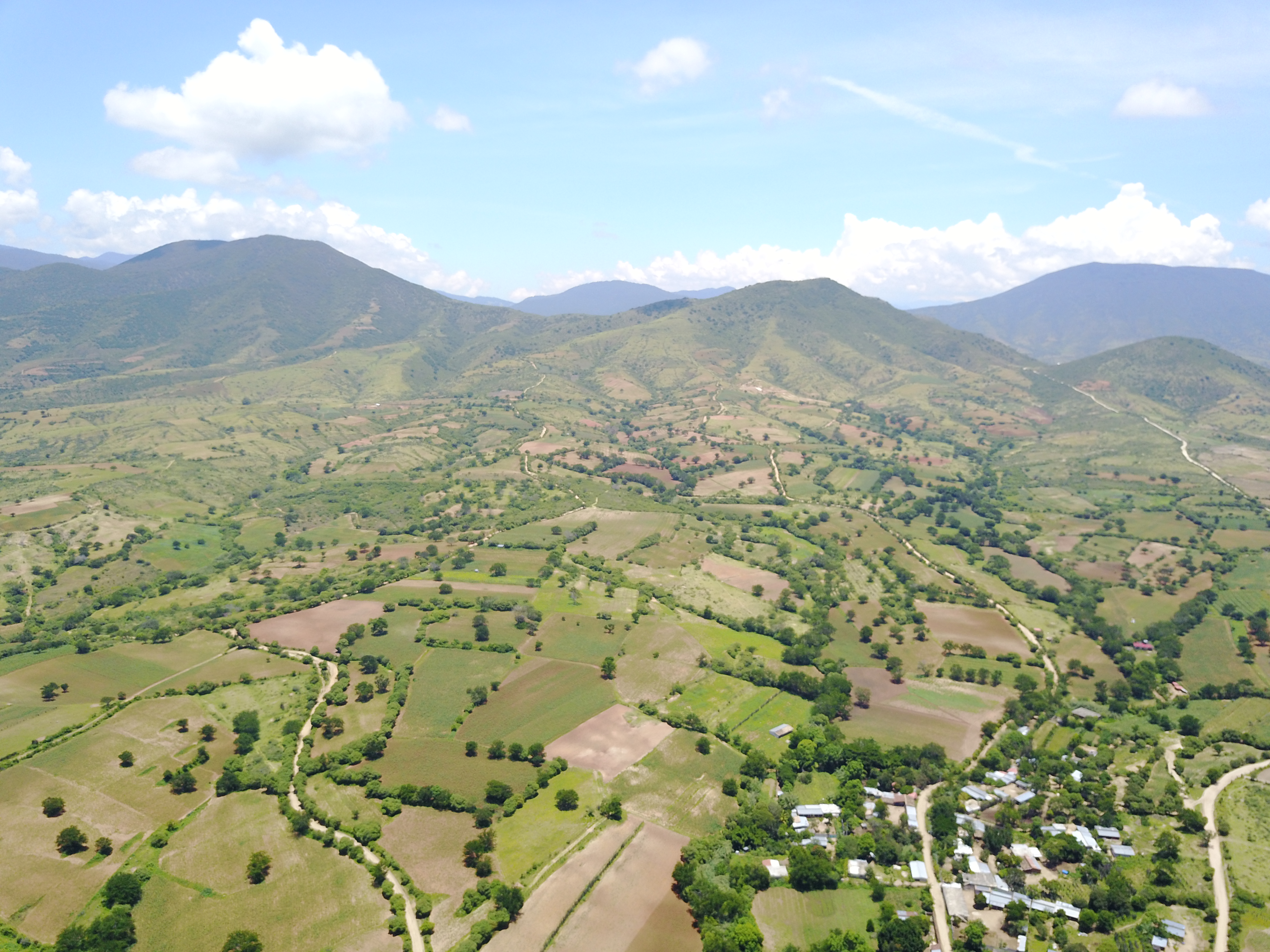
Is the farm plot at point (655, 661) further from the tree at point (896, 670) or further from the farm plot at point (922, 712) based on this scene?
the tree at point (896, 670)

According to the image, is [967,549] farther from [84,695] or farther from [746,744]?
[84,695]

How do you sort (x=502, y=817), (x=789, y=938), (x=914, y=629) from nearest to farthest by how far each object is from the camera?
(x=789, y=938) → (x=502, y=817) → (x=914, y=629)

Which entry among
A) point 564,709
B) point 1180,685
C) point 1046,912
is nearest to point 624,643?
point 564,709

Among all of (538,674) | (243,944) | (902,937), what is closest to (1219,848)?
(902,937)

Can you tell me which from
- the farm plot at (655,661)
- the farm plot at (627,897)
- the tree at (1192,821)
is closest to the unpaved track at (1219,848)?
the tree at (1192,821)

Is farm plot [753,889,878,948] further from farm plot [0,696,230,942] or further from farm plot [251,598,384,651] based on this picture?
farm plot [251,598,384,651]

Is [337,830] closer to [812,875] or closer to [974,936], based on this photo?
[812,875]

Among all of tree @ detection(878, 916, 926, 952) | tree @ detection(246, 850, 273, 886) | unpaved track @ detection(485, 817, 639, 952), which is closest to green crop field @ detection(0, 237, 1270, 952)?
unpaved track @ detection(485, 817, 639, 952)
